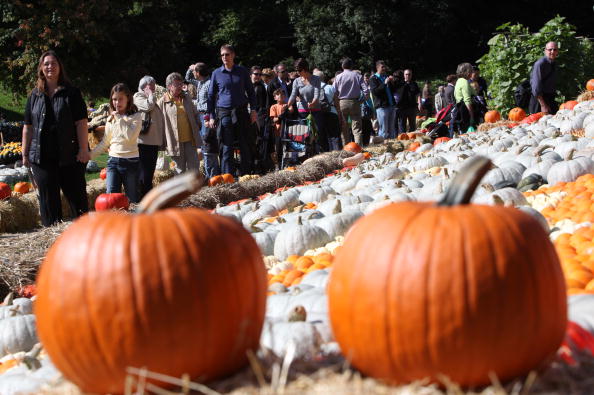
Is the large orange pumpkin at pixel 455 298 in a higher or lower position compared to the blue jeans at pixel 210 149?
higher

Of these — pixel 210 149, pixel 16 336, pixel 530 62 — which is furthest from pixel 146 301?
pixel 530 62

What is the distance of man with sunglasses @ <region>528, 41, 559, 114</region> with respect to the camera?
1067cm

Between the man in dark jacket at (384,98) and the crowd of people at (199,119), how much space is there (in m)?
0.02

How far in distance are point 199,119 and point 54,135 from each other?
3.66 metres

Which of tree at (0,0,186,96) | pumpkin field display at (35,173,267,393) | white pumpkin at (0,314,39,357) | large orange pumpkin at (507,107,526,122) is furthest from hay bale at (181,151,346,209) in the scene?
Result: tree at (0,0,186,96)

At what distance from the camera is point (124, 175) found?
23.7 feet

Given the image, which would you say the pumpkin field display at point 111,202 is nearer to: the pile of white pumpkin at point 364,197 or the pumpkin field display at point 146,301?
the pile of white pumpkin at point 364,197

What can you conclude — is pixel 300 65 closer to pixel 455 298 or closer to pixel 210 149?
pixel 210 149

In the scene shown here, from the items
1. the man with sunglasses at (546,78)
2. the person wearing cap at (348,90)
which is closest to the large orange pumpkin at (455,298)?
the man with sunglasses at (546,78)

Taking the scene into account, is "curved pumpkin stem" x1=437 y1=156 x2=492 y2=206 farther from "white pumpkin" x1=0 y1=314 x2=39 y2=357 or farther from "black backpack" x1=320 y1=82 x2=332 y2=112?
"black backpack" x1=320 y1=82 x2=332 y2=112

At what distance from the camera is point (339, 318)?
6.32 feet

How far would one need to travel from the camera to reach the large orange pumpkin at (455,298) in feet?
5.73

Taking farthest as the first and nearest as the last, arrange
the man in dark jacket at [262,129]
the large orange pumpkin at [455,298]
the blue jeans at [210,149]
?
the man in dark jacket at [262,129] < the blue jeans at [210,149] < the large orange pumpkin at [455,298]

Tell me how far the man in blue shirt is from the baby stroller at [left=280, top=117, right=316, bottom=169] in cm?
193
